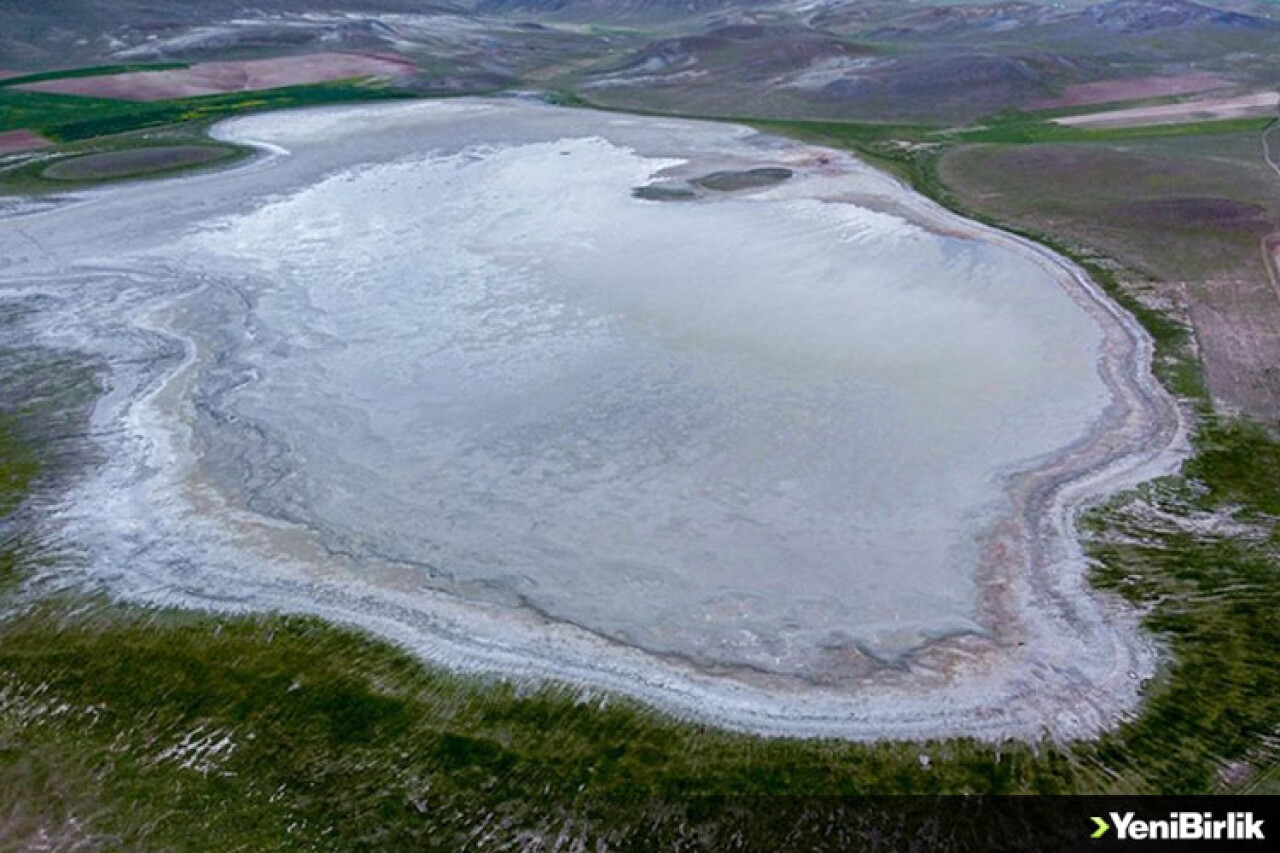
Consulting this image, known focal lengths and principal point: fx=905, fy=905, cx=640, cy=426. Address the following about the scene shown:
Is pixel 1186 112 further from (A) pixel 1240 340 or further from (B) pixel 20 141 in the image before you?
(B) pixel 20 141

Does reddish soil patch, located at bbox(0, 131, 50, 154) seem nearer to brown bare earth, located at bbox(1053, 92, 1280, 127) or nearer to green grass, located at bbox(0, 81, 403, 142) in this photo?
green grass, located at bbox(0, 81, 403, 142)

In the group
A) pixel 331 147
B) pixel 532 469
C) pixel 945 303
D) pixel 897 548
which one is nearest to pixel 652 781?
pixel 897 548

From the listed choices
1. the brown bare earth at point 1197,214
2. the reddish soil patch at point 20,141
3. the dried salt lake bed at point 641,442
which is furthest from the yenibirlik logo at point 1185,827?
the reddish soil patch at point 20,141

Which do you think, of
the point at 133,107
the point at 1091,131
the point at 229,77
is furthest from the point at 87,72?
A: the point at 1091,131

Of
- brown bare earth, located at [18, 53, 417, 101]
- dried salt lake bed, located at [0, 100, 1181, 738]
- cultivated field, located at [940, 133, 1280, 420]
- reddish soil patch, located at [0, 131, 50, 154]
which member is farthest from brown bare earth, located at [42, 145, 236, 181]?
cultivated field, located at [940, 133, 1280, 420]

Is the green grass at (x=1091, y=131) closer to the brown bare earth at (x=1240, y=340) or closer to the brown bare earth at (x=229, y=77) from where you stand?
the brown bare earth at (x=1240, y=340)
